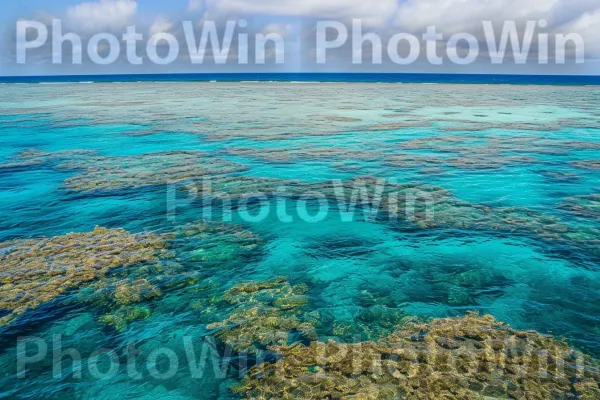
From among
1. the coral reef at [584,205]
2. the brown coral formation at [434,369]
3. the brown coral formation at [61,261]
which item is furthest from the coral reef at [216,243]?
the coral reef at [584,205]

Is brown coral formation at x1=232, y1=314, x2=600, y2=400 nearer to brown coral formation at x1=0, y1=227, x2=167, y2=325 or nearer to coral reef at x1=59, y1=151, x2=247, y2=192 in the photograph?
brown coral formation at x1=0, y1=227, x2=167, y2=325

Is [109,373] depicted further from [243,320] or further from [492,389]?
[492,389]

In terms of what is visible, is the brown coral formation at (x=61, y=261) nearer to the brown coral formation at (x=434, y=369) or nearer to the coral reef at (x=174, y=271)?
the coral reef at (x=174, y=271)

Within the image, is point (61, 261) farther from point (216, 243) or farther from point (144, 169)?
point (144, 169)

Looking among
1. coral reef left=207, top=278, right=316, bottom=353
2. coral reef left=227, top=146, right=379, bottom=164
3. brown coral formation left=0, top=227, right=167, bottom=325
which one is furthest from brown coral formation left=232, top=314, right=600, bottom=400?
Result: coral reef left=227, top=146, right=379, bottom=164

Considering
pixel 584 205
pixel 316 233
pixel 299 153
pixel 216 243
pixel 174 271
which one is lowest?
pixel 174 271

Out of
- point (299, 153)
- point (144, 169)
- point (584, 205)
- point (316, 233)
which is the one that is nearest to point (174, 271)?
point (316, 233)
